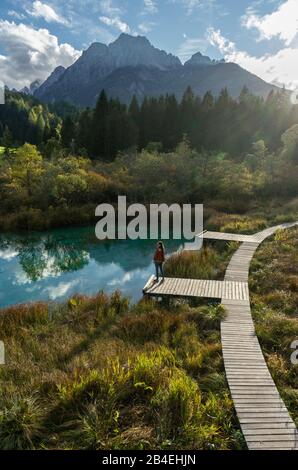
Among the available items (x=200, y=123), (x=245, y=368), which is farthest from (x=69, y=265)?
(x=200, y=123)

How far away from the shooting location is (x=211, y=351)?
9.46 meters

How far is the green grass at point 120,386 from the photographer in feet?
21.1

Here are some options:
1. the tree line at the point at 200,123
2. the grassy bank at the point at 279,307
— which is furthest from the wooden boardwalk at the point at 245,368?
the tree line at the point at 200,123

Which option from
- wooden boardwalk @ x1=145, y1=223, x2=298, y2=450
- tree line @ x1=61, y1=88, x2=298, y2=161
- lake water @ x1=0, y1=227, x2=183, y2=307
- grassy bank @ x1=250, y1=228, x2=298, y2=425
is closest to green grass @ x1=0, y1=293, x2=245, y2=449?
wooden boardwalk @ x1=145, y1=223, x2=298, y2=450

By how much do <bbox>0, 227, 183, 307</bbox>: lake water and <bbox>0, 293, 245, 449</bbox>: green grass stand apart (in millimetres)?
4777

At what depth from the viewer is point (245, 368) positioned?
8.58m

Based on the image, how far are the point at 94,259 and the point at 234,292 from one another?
37.0 ft

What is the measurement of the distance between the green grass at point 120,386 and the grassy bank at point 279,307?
1.28 metres

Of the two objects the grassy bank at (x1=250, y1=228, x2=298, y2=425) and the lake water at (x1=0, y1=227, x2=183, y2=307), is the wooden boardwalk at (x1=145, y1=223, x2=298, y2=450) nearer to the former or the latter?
the grassy bank at (x1=250, y1=228, x2=298, y2=425)

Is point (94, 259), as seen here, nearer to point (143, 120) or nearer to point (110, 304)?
point (110, 304)

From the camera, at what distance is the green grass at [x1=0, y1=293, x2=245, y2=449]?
253 inches

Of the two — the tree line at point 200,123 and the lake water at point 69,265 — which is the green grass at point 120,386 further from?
the tree line at point 200,123

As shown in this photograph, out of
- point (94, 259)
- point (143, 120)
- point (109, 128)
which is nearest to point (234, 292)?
point (94, 259)
